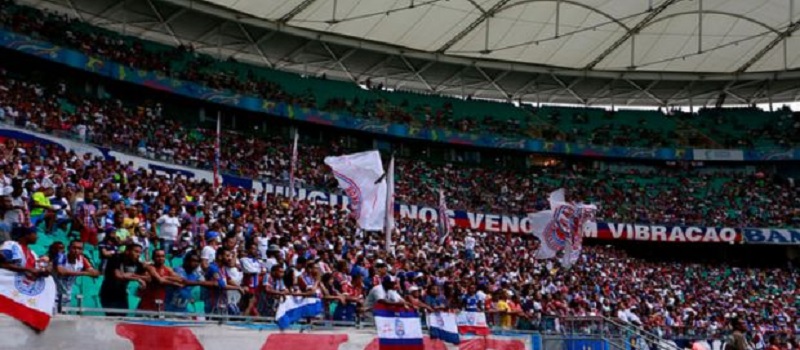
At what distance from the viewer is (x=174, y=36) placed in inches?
1763

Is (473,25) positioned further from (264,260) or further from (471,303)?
(264,260)

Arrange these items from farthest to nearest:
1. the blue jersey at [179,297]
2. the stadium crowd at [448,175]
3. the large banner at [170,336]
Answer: the stadium crowd at [448,175] < the blue jersey at [179,297] < the large banner at [170,336]

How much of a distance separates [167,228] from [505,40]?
31.5 meters

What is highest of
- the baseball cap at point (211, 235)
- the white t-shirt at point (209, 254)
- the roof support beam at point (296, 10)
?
the roof support beam at point (296, 10)

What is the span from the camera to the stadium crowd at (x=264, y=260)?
12273mm

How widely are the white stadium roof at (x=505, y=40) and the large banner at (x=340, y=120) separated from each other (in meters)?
3.60

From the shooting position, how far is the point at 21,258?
10.6m

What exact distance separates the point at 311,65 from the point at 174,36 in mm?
8028

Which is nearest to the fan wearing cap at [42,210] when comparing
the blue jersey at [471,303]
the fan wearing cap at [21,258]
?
the fan wearing cap at [21,258]

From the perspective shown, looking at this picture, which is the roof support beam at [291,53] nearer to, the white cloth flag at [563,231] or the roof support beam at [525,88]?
the roof support beam at [525,88]

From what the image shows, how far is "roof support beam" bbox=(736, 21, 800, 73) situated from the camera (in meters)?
43.9

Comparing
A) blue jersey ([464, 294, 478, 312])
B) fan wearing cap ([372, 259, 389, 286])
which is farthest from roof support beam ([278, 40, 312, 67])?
fan wearing cap ([372, 259, 389, 286])

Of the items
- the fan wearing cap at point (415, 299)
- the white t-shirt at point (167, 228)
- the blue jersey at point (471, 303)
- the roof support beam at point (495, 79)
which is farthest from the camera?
the roof support beam at point (495, 79)

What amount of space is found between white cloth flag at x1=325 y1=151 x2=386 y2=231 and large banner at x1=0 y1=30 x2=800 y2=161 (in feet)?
66.8
